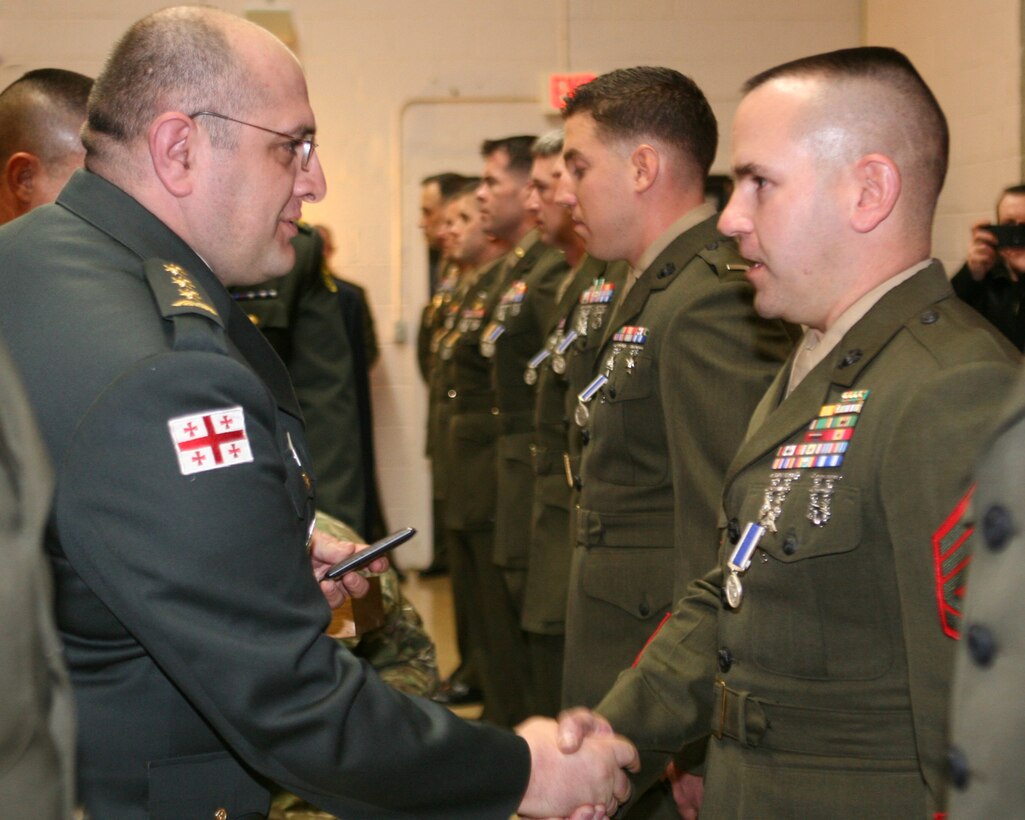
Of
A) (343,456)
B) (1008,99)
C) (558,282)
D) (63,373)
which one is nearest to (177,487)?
(63,373)

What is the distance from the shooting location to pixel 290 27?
22.2 feet

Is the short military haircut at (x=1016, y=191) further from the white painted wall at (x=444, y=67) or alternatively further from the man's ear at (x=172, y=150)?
the man's ear at (x=172, y=150)

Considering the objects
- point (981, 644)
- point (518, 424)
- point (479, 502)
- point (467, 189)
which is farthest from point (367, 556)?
point (467, 189)

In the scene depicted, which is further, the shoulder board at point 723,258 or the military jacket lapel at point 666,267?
the military jacket lapel at point 666,267

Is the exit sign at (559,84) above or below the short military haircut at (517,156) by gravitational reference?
above

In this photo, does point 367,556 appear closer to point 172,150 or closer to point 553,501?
point 172,150

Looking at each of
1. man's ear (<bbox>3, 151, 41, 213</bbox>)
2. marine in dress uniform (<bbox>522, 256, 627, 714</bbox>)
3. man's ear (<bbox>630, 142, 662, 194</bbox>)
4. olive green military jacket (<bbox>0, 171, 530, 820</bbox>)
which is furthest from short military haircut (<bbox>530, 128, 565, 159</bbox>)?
olive green military jacket (<bbox>0, 171, 530, 820</bbox>)

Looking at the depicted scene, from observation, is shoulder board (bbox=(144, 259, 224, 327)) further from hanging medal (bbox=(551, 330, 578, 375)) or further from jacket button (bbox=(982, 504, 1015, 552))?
hanging medal (bbox=(551, 330, 578, 375))

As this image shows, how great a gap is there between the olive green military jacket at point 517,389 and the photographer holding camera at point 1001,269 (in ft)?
4.95

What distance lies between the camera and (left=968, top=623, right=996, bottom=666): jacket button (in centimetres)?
87

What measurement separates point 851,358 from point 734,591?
350 mm

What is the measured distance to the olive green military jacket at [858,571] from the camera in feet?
4.77

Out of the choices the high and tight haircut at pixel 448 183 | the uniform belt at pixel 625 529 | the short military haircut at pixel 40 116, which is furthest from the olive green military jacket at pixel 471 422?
the short military haircut at pixel 40 116

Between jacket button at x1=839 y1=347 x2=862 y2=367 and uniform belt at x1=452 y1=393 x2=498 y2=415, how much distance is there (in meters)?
3.19
